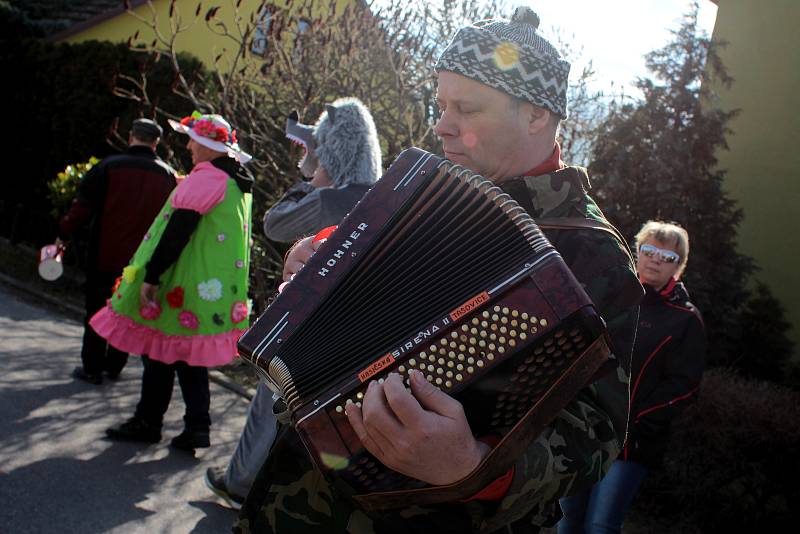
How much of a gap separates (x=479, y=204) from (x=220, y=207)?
135 inches

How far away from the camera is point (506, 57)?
5.85 ft

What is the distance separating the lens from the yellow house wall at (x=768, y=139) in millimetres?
11680

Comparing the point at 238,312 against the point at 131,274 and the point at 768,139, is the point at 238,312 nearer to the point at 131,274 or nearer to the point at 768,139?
the point at 131,274

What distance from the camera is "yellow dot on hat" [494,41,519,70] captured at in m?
1.79

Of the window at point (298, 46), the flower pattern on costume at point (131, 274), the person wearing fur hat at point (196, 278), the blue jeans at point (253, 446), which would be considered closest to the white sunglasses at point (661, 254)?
the blue jeans at point (253, 446)

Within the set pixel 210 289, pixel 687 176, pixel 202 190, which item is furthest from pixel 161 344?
pixel 687 176

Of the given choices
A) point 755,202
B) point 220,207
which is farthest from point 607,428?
point 755,202

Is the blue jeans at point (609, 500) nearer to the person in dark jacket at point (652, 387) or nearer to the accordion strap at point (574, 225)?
the person in dark jacket at point (652, 387)

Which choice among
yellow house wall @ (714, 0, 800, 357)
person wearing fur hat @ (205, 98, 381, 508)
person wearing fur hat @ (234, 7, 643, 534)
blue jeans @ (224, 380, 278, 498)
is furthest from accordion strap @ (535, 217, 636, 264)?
yellow house wall @ (714, 0, 800, 357)

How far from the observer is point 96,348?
6062 mm

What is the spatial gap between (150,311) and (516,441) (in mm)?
3681

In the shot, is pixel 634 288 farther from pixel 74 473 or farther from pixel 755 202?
pixel 755 202

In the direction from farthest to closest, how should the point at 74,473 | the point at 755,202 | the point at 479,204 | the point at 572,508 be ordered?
the point at 755,202 < the point at 74,473 < the point at 572,508 < the point at 479,204

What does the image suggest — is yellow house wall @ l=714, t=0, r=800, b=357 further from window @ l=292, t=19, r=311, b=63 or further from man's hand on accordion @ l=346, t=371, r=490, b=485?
man's hand on accordion @ l=346, t=371, r=490, b=485
